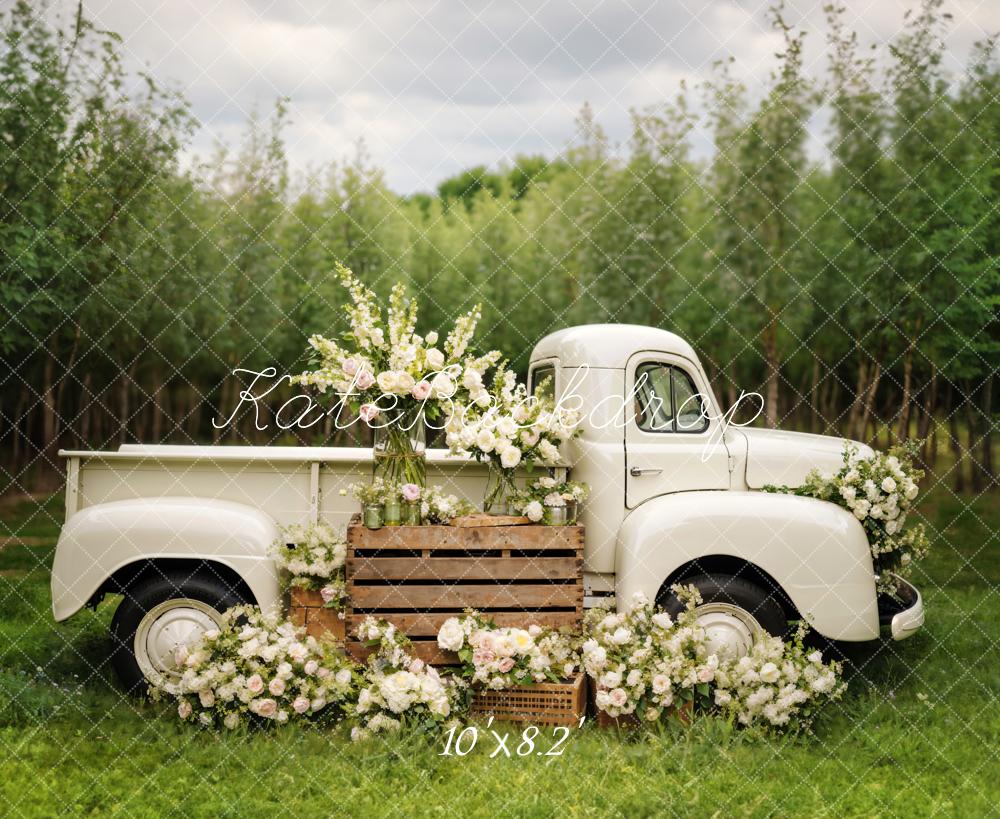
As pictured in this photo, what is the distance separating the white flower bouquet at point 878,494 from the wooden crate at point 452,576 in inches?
57.3

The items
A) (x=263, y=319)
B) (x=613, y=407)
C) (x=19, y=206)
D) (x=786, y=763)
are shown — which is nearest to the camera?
(x=786, y=763)

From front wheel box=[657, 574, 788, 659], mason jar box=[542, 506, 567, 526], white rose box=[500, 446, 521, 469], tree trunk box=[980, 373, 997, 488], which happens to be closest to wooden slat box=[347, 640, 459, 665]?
mason jar box=[542, 506, 567, 526]

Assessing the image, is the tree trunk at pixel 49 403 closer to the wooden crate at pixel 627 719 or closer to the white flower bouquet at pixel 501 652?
the white flower bouquet at pixel 501 652

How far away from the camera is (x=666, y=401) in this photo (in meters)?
5.78

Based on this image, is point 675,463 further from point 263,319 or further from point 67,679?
point 263,319

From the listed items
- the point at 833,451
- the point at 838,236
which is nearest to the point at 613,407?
the point at 833,451

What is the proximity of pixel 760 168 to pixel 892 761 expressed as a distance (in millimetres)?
9676

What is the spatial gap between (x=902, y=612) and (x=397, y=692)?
2861mm

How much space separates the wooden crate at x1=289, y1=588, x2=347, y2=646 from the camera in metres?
5.34

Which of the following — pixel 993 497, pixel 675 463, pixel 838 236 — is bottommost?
pixel 993 497

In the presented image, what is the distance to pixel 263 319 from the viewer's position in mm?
18281

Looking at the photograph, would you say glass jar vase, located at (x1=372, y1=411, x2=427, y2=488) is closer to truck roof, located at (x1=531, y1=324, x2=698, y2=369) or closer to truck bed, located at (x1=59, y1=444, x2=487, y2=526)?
truck bed, located at (x1=59, y1=444, x2=487, y2=526)

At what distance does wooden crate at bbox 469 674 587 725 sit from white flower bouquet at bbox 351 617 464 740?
0.67 feet

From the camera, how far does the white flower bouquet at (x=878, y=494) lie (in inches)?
220
